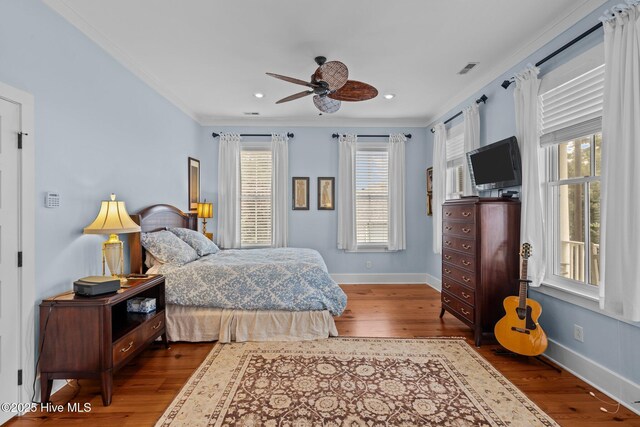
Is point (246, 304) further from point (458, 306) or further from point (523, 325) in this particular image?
point (523, 325)

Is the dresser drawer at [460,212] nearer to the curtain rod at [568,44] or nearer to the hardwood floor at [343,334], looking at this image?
the hardwood floor at [343,334]

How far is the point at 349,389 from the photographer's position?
7.45ft

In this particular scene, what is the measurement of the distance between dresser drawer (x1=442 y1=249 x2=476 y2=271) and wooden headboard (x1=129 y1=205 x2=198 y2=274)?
11.4 ft

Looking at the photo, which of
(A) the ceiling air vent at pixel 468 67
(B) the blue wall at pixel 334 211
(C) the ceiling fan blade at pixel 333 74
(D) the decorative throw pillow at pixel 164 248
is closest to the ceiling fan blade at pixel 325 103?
(C) the ceiling fan blade at pixel 333 74

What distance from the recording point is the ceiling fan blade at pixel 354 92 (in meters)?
3.03

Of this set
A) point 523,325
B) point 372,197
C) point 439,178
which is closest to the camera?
point 523,325

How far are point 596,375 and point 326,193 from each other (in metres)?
4.09

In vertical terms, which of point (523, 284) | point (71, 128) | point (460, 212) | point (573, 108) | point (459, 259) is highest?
point (573, 108)

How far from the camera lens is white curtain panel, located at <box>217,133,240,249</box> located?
5309 mm

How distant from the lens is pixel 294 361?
2688 millimetres

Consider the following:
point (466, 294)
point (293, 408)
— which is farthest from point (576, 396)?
point (293, 408)

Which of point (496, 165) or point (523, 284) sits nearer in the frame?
point (523, 284)

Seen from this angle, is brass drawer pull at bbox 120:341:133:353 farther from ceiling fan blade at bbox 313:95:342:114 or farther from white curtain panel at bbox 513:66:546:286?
white curtain panel at bbox 513:66:546:286

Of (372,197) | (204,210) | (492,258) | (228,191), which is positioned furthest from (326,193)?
(492,258)
